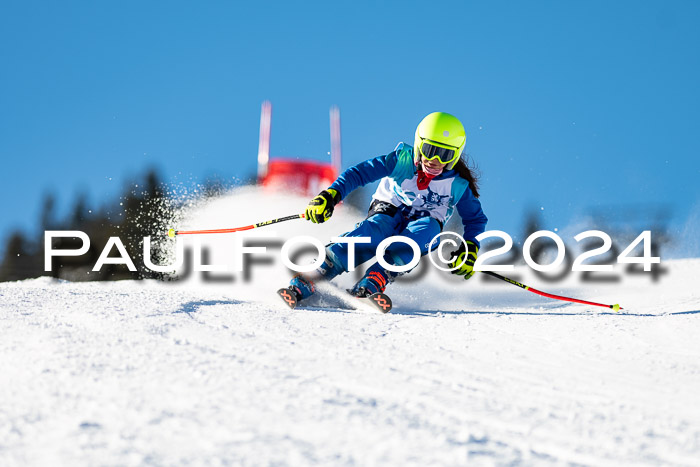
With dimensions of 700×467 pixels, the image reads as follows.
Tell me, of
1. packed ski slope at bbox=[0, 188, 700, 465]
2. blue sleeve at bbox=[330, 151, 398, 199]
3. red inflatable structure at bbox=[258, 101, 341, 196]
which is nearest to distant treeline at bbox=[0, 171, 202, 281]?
red inflatable structure at bbox=[258, 101, 341, 196]

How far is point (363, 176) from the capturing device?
14.4 ft

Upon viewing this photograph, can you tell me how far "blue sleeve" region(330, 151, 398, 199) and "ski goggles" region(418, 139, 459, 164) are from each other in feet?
0.95

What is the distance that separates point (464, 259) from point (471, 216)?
42cm

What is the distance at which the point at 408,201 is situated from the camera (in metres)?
4.45

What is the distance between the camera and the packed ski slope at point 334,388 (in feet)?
4.23

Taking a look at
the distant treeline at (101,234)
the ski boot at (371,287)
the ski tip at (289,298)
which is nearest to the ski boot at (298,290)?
the ski tip at (289,298)

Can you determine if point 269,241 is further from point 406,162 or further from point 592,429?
point 592,429

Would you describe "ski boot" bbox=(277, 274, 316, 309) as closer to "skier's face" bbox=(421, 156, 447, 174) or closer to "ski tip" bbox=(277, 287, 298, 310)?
"ski tip" bbox=(277, 287, 298, 310)

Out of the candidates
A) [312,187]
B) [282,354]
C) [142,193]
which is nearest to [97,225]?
[142,193]

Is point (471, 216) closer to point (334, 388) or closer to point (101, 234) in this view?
point (334, 388)

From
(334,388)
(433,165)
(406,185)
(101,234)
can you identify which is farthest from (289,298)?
(101,234)

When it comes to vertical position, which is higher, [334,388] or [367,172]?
[367,172]

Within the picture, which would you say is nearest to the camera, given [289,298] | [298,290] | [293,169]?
[289,298]

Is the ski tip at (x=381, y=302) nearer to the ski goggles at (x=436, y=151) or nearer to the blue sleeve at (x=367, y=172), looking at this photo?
the blue sleeve at (x=367, y=172)
